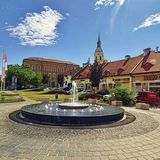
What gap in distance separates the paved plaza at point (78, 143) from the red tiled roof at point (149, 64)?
29.2 metres

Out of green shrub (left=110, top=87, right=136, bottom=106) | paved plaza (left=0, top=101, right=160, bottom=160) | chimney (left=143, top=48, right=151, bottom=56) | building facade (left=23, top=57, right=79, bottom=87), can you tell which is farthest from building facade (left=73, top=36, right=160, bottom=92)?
building facade (left=23, top=57, right=79, bottom=87)

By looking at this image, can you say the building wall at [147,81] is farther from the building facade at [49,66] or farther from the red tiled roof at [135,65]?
the building facade at [49,66]

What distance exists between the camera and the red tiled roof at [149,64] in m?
37.3

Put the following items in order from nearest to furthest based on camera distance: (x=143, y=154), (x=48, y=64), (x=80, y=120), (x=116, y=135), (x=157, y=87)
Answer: (x=143, y=154) < (x=116, y=135) < (x=80, y=120) < (x=157, y=87) < (x=48, y=64)

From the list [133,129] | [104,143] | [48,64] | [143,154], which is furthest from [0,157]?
[48,64]

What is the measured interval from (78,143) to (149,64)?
35.4 meters

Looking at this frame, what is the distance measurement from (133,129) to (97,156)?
159 inches

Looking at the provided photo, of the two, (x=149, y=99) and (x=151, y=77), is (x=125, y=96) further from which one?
(x=151, y=77)

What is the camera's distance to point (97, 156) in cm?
631

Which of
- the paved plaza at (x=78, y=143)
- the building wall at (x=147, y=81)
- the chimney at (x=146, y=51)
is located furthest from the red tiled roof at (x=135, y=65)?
the paved plaza at (x=78, y=143)

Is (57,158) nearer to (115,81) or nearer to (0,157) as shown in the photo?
(0,157)

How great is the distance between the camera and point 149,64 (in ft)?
130

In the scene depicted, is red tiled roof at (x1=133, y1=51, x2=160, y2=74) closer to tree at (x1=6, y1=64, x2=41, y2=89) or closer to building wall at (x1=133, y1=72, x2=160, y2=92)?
building wall at (x1=133, y1=72, x2=160, y2=92)

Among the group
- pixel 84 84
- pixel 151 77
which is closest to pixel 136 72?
pixel 151 77
